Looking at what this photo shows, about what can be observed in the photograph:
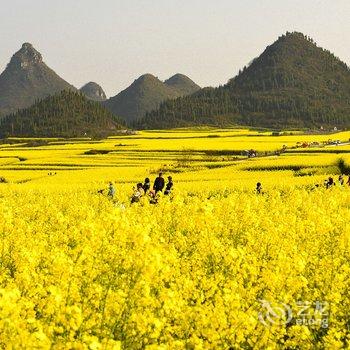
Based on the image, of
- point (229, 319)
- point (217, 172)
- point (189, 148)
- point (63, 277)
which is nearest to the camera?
point (229, 319)

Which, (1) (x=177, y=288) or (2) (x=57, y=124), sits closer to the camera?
(1) (x=177, y=288)

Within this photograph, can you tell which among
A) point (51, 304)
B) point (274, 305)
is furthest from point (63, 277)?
point (274, 305)

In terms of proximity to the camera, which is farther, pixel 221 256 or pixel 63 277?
pixel 221 256

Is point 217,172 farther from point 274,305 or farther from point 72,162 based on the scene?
point 274,305

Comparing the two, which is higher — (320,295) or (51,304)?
(51,304)

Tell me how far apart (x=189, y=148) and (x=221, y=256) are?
2248 inches

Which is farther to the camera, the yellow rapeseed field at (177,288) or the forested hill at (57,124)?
the forested hill at (57,124)

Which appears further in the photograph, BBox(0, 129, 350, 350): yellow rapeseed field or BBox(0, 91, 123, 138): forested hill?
BBox(0, 91, 123, 138): forested hill

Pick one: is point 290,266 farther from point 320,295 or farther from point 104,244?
point 104,244

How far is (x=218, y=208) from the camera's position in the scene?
666 inches

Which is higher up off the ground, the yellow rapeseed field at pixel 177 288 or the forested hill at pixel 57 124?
the forested hill at pixel 57 124

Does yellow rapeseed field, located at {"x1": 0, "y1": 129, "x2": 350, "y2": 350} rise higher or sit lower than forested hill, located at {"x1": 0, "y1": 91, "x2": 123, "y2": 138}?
lower

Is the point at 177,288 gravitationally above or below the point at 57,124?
below

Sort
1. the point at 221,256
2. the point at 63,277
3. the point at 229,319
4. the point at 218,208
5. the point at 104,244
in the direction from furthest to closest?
1. the point at 218,208
2. the point at 221,256
3. the point at 104,244
4. the point at 63,277
5. the point at 229,319
